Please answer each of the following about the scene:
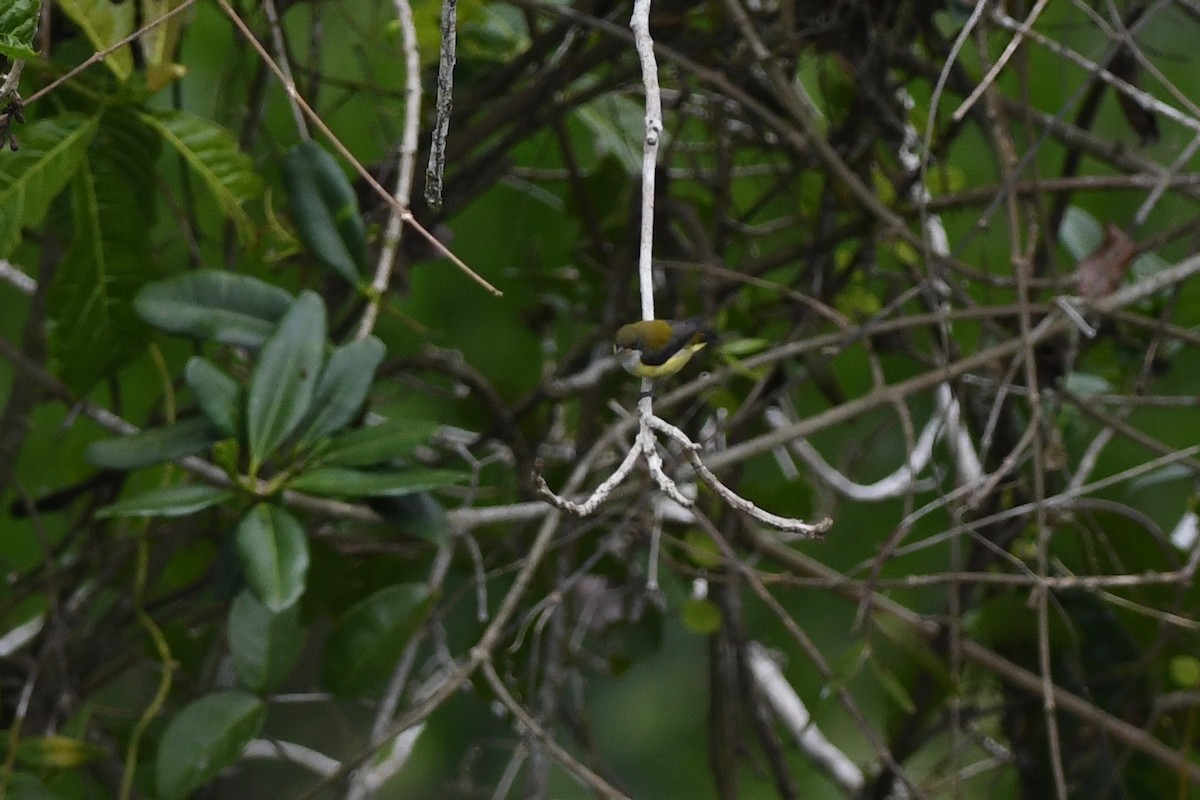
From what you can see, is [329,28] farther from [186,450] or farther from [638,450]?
[638,450]

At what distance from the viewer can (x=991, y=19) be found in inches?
47.8

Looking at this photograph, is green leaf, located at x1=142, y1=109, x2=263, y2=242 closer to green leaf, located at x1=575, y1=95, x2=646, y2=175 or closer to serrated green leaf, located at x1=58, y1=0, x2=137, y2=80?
serrated green leaf, located at x1=58, y1=0, x2=137, y2=80

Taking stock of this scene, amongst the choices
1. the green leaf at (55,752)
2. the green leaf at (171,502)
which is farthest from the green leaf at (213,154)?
the green leaf at (55,752)

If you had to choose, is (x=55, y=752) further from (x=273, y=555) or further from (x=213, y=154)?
(x=213, y=154)

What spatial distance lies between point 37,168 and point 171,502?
0.28m

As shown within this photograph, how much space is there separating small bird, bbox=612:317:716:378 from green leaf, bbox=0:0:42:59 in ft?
1.13

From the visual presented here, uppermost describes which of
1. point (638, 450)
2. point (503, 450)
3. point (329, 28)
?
point (329, 28)

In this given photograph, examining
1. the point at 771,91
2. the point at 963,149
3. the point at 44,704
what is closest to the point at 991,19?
the point at 771,91

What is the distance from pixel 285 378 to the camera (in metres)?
0.93

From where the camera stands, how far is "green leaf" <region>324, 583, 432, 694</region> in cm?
111

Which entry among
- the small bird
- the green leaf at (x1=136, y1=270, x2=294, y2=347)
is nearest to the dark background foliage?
the green leaf at (x1=136, y1=270, x2=294, y2=347)

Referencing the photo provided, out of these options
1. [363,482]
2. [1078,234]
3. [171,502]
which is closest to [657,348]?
[363,482]

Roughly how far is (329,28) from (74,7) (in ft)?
2.48

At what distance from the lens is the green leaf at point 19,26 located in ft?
1.99
